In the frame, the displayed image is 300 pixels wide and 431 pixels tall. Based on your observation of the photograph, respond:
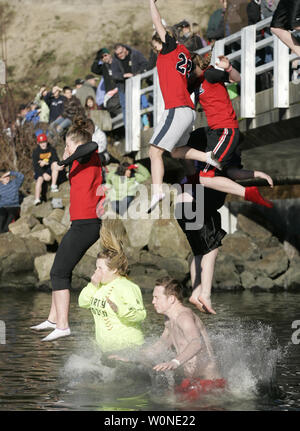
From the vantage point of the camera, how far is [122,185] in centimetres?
2197

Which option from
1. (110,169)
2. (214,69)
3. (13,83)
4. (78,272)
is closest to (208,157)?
(214,69)

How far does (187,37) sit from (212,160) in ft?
32.8

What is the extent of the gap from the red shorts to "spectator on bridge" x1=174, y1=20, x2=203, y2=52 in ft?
37.4

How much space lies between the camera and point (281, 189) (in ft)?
75.3

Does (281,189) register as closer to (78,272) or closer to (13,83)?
(78,272)

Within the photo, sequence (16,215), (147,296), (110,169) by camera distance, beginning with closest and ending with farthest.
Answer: (147,296), (110,169), (16,215)

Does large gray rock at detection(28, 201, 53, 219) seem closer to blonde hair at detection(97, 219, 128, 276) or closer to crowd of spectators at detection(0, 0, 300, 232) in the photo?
crowd of spectators at detection(0, 0, 300, 232)

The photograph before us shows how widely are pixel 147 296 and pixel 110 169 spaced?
477 centimetres

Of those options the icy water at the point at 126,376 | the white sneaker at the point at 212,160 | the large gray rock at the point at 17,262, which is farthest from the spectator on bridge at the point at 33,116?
the white sneaker at the point at 212,160

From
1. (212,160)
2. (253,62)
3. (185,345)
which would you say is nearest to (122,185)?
(253,62)

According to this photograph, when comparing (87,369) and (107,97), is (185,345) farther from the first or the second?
(107,97)

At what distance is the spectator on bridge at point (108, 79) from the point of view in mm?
22812

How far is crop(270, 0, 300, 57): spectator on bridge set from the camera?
29.9ft

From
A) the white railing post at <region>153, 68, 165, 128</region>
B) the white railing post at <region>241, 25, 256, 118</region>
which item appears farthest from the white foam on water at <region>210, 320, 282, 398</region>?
the white railing post at <region>153, 68, 165, 128</region>
